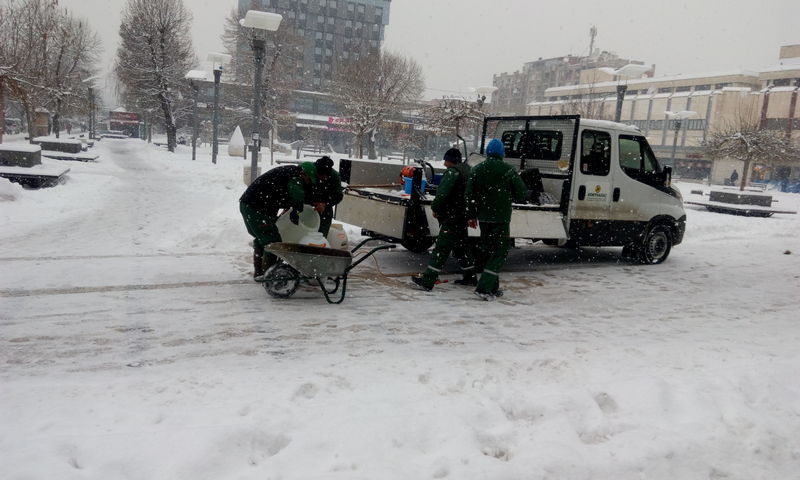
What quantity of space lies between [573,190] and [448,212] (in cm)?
273

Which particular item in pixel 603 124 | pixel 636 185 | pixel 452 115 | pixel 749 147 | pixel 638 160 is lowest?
pixel 636 185

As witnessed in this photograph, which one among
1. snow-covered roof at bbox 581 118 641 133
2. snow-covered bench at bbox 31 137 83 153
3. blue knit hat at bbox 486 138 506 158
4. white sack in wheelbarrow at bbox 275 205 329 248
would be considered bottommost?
white sack in wheelbarrow at bbox 275 205 329 248

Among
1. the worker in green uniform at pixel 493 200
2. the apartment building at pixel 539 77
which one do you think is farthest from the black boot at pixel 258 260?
the apartment building at pixel 539 77

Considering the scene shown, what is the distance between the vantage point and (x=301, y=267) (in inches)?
218

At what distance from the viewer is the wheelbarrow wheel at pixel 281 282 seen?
5.96m

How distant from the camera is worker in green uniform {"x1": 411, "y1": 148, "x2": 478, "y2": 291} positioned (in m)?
6.73

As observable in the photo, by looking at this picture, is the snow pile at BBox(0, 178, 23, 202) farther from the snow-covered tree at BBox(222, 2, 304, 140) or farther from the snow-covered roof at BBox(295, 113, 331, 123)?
the snow-covered roof at BBox(295, 113, 331, 123)

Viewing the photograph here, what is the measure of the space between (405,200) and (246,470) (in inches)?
190

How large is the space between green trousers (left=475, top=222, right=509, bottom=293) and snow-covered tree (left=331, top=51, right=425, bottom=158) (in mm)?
31054

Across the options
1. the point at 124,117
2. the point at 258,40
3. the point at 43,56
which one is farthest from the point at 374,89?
the point at 124,117

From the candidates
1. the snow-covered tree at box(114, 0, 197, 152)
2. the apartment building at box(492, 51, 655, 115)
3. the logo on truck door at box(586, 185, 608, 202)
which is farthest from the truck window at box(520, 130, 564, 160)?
the apartment building at box(492, 51, 655, 115)

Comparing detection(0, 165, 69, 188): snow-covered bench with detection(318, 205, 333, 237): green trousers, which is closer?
detection(318, 205, 333, 237): green trousers

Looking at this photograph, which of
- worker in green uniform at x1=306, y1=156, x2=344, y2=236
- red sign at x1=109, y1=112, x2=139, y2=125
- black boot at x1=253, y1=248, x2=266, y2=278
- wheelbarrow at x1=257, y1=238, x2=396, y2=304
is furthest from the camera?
red sign at x1=109, y1=112, x2=139, y2=125

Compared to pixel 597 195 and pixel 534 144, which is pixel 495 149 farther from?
pixel 597 195
